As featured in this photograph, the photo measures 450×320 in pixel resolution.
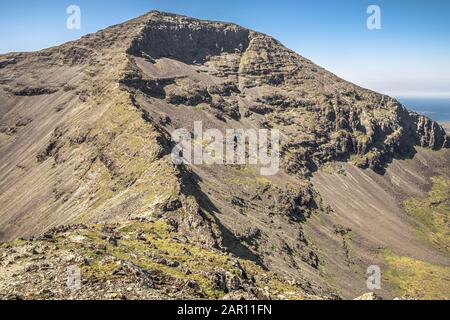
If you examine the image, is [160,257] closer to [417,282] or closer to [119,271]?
[119,271]

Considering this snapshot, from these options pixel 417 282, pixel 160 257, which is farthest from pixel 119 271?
pixel 417 282

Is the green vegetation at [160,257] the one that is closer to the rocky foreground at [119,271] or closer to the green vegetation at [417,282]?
the rocky foreground at [119,271]

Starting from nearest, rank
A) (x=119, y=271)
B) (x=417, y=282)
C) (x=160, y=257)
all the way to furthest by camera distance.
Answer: (x=119, y=271)
(x=160, y=257)
(x=417, y=282)

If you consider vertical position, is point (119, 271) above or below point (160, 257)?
above

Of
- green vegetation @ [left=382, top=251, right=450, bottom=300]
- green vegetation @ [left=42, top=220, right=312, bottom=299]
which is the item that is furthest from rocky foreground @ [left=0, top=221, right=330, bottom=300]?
green vegetation @ [left=382, top=251, right=450, bottom=300]

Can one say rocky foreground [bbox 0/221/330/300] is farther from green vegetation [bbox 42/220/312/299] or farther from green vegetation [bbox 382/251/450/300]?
green vegetation [bbox 382/251/450/300]

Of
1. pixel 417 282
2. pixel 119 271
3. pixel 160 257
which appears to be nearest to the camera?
pixel 119 271

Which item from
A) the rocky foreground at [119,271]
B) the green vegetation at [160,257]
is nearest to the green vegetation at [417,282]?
the green vegetation at [160,257]

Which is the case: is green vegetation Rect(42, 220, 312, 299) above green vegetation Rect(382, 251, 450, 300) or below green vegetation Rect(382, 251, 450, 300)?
above

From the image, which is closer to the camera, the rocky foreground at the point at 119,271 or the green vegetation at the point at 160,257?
the rocky foreground at the point at 119,271

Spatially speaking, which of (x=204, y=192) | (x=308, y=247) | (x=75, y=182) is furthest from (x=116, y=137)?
(x=308, y=247)
